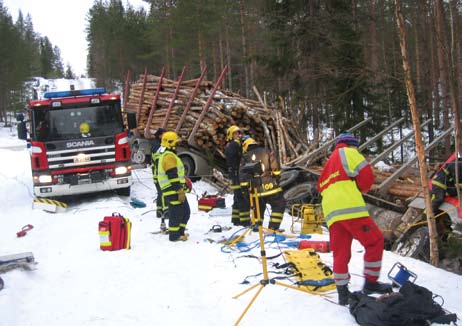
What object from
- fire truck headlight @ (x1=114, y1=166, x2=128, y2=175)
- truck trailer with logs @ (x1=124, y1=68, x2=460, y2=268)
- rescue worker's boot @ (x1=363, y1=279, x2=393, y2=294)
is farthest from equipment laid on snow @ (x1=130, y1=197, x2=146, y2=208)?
rescue worker's boot @ (x1=363, y1=279, x2=393, y2=294)

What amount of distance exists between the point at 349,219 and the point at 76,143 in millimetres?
7924

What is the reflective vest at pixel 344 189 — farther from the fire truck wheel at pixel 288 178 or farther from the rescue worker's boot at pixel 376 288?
the fire truck wheel at pixel 288 178

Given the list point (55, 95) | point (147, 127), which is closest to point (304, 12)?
point (147, 127)

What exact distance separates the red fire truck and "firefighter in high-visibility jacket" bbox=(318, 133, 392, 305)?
7398mm

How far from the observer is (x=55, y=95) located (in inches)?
423

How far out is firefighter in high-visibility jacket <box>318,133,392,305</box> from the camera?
4.20 meters

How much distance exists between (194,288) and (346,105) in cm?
1094

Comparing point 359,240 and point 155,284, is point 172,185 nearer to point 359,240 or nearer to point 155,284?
point 155,284

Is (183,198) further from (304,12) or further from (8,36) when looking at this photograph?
(8,36)

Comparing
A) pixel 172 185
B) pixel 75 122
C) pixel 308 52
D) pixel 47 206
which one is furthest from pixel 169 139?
pixel 308 52

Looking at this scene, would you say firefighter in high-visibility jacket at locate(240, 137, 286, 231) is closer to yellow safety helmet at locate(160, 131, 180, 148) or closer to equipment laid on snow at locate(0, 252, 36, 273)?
yellow safety helmet at locate(160, 131, 180, 148)

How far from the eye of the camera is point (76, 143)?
10.3m

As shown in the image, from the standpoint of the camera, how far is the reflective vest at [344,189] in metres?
4.20

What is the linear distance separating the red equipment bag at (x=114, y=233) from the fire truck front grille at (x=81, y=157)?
4.03 metres
